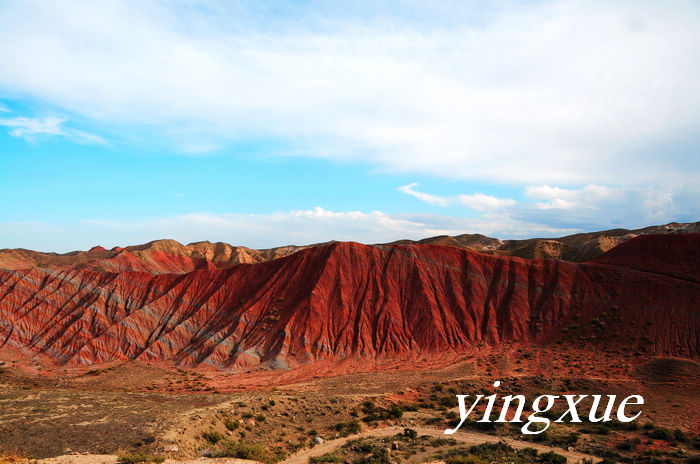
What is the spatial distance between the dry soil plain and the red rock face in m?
7.62

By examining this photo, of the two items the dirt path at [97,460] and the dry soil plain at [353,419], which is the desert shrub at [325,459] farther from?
the dirt path at [97,460]

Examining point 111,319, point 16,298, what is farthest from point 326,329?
point 16,298

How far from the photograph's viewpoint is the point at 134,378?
39875 millimetres

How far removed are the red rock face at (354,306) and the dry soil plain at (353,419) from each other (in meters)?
7.62

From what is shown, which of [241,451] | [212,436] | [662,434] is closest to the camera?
[241,451]

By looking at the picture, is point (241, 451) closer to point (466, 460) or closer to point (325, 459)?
point (325, 459)

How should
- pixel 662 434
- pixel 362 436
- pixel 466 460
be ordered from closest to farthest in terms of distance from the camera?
pixel 466 460 → pixel 662 434 → pixel 362 436

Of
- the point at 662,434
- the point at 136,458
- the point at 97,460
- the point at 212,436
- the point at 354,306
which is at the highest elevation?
the point at 354,306

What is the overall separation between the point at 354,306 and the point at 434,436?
99.3 feet

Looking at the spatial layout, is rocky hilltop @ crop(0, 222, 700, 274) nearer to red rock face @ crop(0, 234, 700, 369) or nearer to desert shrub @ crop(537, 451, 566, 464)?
red rock face @ crop(0, 234, 700, 369)

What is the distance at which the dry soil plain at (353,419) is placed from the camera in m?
19.1

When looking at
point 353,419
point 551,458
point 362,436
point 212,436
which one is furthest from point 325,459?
point 551,458

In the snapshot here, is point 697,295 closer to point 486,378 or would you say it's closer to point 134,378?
point 486,378

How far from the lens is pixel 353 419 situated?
2639 centimetres
